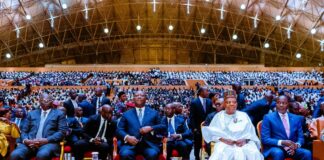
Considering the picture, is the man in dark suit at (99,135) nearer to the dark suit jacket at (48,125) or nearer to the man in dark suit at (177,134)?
the dark suit jacket at (48,125)

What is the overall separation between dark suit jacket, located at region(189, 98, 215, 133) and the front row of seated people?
119 cm

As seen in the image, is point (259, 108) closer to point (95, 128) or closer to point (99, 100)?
point (95, 128)

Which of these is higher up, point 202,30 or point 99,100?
point 202,30

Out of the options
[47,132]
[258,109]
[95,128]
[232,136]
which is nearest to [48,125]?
[47,132]

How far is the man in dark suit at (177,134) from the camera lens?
692 cm

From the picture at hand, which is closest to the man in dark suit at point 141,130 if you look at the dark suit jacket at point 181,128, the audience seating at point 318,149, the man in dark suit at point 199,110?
the dark suit jacket at point 181,128

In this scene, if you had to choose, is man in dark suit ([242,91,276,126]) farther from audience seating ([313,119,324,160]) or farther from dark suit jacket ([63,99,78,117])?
dark suit jacket ([63,99,78,117])

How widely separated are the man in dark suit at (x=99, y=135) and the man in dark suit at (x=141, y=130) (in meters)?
0.51

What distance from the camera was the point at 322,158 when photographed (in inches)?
213

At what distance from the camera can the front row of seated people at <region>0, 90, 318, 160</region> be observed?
524 cm

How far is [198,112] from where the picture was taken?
7.24 meters

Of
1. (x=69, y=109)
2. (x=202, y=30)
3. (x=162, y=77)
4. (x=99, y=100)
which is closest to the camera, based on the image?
(x=69, y=109)

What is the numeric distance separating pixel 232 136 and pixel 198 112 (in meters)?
2.01

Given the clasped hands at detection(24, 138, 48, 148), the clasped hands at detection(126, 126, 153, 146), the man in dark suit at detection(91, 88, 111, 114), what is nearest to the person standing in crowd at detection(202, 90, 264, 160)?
the clasped hands at detection(126, 126, 153, 146)
